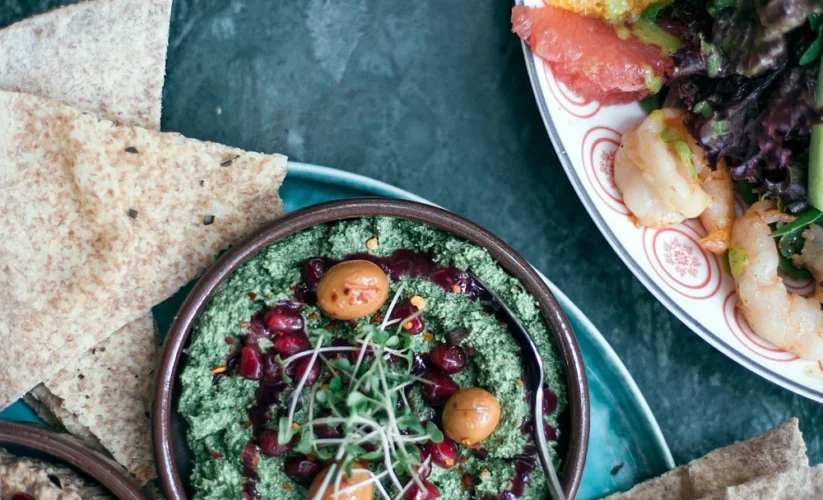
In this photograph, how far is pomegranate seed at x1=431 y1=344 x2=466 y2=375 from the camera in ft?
5.92

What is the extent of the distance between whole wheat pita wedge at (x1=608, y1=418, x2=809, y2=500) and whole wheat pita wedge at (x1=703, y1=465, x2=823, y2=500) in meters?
0.04

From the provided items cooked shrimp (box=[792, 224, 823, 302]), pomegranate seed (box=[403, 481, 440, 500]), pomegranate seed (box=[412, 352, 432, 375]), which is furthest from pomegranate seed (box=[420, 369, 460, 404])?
cooked shrimp (box=[792, 224, 823, 302])

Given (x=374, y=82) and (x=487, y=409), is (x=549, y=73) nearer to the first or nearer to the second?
(x=374, y=82)

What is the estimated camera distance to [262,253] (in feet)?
6.00

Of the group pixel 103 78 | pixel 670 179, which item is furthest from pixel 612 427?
pixel 103 78

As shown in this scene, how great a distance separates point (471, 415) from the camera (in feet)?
5.75

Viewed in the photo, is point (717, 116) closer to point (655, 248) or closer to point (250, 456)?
point (655, 248)

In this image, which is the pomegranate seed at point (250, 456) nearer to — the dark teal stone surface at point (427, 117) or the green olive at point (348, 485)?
the green olive at point (348, 485)

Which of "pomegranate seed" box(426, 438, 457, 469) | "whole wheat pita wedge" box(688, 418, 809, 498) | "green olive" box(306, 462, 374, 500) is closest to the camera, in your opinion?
"green olive" box(306, 462, 374, 500)

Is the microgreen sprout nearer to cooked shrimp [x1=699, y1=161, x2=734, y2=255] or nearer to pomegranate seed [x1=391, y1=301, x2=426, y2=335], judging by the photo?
pomegranate seed [x1=391, y1=301, x2=426, y2=335]

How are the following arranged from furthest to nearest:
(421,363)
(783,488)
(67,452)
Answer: (783,488)
(421,363)
(67,452)

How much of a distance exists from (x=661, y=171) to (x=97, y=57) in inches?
53.7

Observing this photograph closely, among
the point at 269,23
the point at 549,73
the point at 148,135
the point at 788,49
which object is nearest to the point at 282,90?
the point at 269,23

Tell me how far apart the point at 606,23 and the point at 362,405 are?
1.12m
